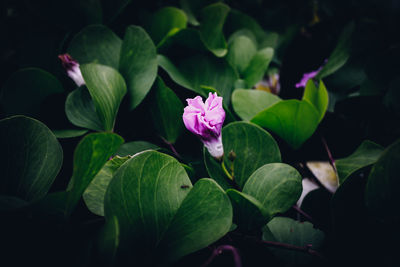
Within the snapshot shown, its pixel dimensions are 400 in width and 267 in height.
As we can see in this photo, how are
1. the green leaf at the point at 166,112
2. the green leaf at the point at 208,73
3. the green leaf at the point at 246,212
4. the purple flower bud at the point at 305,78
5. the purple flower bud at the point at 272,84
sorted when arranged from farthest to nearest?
the purple flower bud at the point at 272,84
the purple flower bud at the point at 305,78
the green leaf at the point at 208,73
the green leaf at the point at 166,112
the green leaf at the point at 246,212

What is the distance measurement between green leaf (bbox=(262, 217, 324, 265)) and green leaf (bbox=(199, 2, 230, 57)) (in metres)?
0.54

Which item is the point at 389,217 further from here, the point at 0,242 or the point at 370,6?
the point at 370,6

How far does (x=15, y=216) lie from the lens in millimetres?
407

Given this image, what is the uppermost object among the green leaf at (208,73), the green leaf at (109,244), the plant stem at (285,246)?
the green leaf at (208,73)

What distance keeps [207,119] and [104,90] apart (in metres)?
0.26

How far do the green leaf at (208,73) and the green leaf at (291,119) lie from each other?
0.17m

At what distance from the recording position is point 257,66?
82 cm

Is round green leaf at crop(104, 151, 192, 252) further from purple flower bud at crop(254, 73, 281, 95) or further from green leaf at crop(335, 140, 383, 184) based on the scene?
purple flower bud at crop(254, 73, 281, 95)

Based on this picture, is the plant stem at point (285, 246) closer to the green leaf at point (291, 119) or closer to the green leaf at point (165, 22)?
the green leaf at point (291, 119)

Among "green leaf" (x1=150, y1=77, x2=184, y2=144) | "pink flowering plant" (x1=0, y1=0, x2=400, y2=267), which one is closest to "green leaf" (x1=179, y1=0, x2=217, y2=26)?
"pink flowering plant" (x1=0, y1=0, x2=400, y2=267)

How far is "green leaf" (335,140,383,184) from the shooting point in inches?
24.3

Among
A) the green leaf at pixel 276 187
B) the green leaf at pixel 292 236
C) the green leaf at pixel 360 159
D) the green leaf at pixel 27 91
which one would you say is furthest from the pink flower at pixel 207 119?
the green leaf at pixel 27 91

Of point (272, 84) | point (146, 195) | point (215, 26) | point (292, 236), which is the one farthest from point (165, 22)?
point (292, 236)

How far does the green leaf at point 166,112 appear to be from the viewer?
675 millimetres
